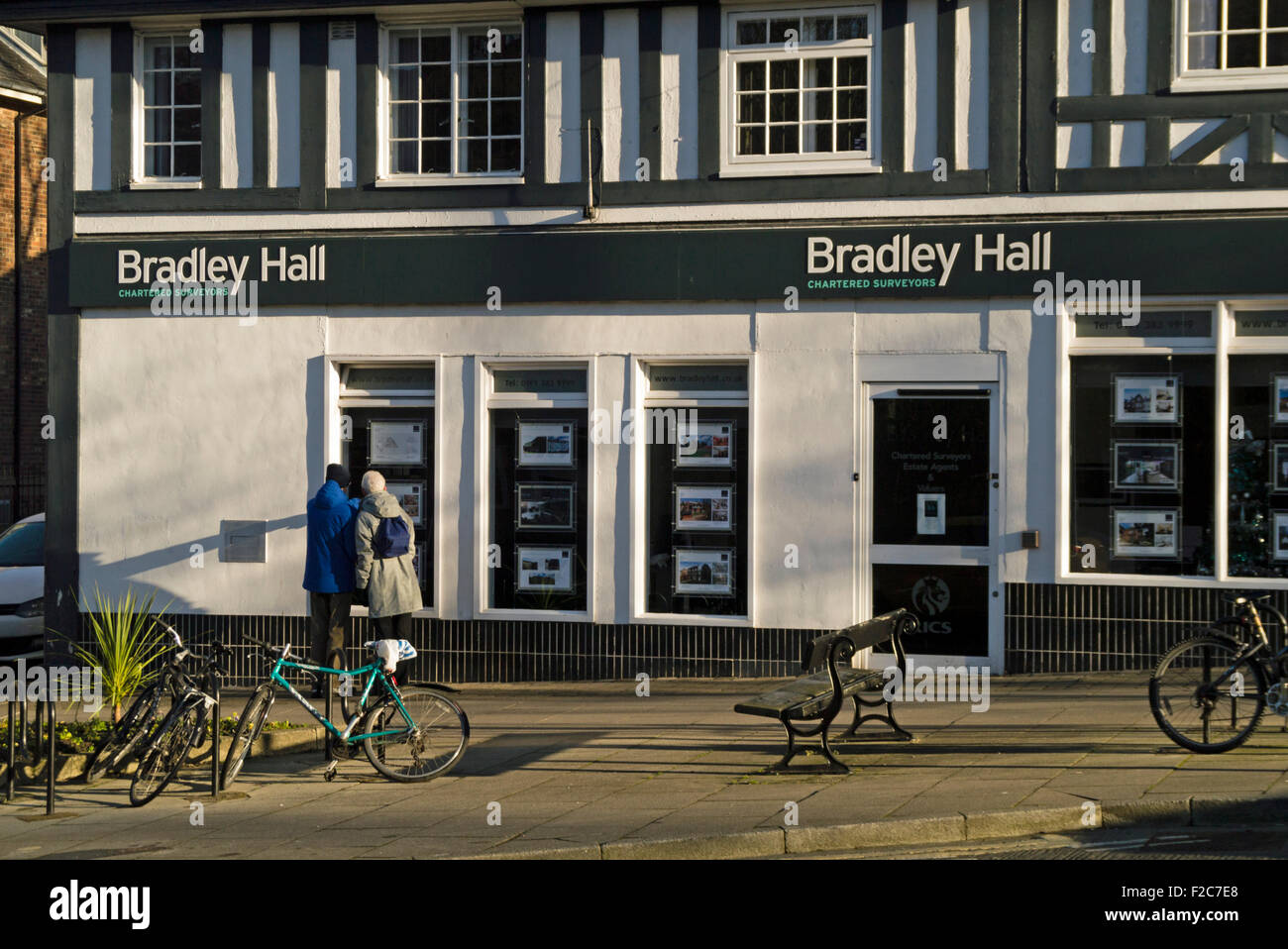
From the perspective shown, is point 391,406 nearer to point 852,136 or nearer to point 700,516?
point 700,516

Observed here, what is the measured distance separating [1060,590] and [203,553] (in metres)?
8.01

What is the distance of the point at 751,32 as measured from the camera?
14.0 meters

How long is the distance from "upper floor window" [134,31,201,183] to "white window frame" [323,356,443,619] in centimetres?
246

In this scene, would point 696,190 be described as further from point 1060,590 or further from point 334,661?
point 334,661

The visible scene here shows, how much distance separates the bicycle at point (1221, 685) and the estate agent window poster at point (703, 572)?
5.02m

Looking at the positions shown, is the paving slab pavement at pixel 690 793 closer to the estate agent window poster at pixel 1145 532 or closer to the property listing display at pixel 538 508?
the estate agent window poster at pixel 1145 532

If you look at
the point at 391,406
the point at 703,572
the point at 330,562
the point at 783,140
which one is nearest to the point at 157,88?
the point at 391,406

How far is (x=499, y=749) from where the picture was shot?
36.2ft

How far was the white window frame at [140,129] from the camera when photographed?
15102 mm

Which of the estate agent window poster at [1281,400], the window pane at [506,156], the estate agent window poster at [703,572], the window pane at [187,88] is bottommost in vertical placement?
the estate agent window poster at [703,572]

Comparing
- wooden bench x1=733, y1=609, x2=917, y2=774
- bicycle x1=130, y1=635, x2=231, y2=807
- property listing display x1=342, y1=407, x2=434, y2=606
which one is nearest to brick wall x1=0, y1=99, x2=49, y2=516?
property listing display x1=342, y1=407, x2=434, y2=606

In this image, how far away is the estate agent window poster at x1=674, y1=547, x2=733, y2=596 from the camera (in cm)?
1407

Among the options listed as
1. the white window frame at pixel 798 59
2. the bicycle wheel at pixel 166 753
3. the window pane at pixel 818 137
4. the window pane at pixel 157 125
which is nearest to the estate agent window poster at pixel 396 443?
the window pane at pixel 157 125

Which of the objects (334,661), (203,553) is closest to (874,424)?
(334,661)
